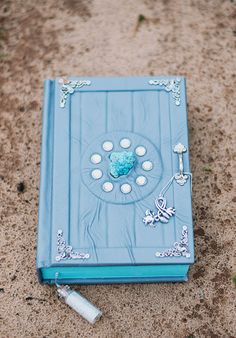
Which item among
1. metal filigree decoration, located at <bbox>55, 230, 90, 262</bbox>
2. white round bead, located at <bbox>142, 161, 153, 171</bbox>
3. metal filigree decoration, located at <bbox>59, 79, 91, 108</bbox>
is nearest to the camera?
metal filigree decoration, located at <bbox>55, 230, 90, 262</bbox>

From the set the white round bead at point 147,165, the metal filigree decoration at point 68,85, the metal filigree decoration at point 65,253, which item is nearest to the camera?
the metal filigree decoration at point 65,253

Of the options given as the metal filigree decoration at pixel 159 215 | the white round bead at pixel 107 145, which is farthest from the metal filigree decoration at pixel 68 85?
the metal filigree decoration at pixel 159 215

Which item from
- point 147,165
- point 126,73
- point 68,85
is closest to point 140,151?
point 147,165

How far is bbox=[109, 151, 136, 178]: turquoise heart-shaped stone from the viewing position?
1873 millimetres

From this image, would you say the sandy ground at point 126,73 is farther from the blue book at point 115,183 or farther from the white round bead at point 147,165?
A: the white round bead at point 147,165

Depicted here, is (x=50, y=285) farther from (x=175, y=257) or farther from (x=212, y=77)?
(x=212, y=77)

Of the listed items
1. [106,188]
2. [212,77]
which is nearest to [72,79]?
[106,188]

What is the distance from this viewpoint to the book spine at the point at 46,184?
5.99 ft

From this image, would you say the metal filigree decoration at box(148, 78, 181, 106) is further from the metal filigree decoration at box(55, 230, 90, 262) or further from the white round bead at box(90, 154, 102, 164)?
the metal filigree decoration at box(55, 230, 90, 262)

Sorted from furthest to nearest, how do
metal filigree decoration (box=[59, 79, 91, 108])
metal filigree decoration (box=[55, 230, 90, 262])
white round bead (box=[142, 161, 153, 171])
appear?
metal filigree decoration (box=[59, 79, 91, 108]) < white round bead (box=[142, 161, 153, 171]) < metal filigree decoration (box=[55, 230, 90, 262])

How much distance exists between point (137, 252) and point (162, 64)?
0.83 meters

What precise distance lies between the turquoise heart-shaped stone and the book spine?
184 millimetres

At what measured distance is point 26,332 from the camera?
1.88 metres

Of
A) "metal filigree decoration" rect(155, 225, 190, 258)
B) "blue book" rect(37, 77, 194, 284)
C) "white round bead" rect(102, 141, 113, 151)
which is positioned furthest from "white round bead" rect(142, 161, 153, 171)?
"metal filigree decoration" rect(155, 225, 190, 258)
